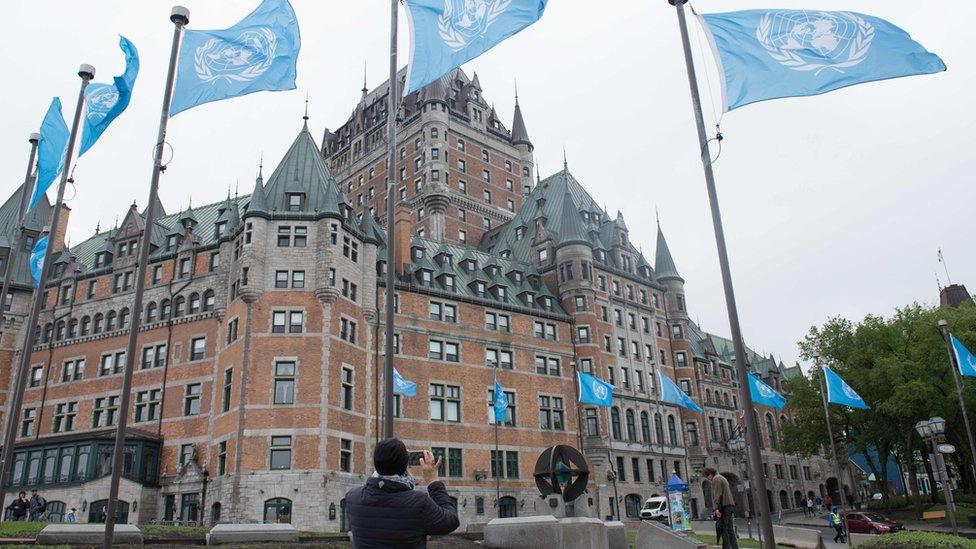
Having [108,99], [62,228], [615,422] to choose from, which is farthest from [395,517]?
[62,228]

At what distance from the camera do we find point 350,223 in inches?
1933

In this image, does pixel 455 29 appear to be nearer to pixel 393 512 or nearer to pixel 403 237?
pixel 393 512

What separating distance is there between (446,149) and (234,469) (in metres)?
51.0

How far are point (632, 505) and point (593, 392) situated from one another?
19.1 meters

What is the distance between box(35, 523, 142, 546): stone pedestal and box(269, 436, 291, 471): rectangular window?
69.3 feet

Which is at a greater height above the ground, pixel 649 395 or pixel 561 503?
pixel 649 395

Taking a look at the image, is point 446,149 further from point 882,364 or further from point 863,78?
point 863,78

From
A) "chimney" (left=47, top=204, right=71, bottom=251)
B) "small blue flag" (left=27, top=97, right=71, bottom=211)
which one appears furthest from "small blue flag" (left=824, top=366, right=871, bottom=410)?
"chimney" (left=47, top=204, right=71, bottom=251)

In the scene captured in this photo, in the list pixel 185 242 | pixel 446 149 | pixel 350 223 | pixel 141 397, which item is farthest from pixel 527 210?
pixel 141 397

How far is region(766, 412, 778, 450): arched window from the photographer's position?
3302 inches

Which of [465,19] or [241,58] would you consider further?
[241,58]

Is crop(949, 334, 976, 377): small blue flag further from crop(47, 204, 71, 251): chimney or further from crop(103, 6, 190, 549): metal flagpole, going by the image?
crop(47, 204, 71, 251): chimney

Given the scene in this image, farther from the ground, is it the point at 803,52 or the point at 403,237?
the point at 403,237

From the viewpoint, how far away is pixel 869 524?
150ft
